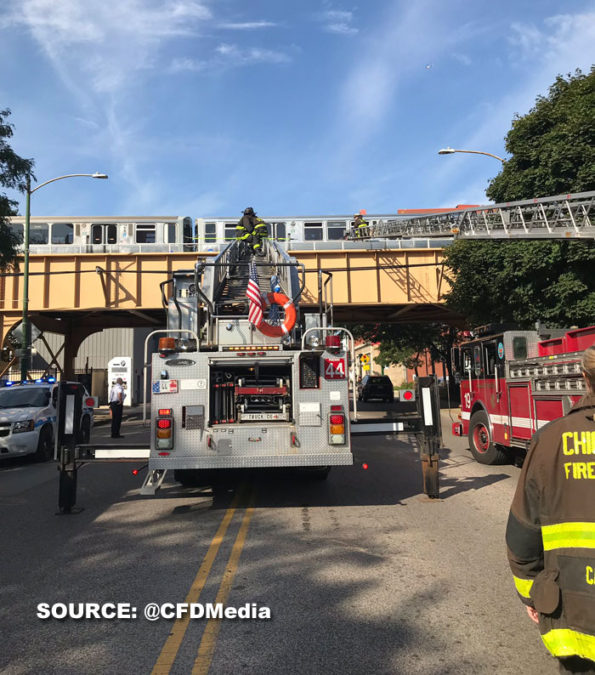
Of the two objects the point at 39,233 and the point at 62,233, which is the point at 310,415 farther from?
the point at 39,233

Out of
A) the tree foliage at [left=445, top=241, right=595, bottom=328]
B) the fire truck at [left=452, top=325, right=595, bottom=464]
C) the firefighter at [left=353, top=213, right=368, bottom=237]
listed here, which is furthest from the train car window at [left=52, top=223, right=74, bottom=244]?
the fire truck at [left=452, top=325, right=595, bottom=464]

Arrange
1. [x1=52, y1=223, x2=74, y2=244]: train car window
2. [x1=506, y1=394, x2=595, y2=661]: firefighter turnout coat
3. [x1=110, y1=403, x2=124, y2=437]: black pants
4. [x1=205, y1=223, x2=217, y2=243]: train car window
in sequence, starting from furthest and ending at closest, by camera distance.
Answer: [x1=205, y1=223, x2=217, y2=243]: train car window
[x1=52, y1=223, x2=74, y2=244]: train car window
[x1=110, y1=403, x2=124, y2=437]: black pants
[x1=506, y1=394, x2=595, y2=661]: firefighter turnout coat

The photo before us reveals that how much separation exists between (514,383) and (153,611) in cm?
723

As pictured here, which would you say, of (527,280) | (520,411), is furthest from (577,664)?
(527,280)

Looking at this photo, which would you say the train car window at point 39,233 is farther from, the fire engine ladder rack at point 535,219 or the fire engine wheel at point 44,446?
the fire engine ladder rack at point 535,219

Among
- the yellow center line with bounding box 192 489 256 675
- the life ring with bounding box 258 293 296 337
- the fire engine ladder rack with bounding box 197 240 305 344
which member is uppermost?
the fire engine ladder rack with bounding box 197 240 305 344

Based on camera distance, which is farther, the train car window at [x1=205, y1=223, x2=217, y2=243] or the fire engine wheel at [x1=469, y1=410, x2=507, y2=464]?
the train car window at [x1=205, y1=223, x2=217, y2=243]

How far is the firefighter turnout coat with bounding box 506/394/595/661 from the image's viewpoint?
1.87 metres

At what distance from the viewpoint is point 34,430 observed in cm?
1171

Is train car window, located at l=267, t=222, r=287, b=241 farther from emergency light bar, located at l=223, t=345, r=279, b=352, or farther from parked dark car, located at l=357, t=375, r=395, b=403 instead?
emergency light bar, located at l=223, t=345, r=279, b=352

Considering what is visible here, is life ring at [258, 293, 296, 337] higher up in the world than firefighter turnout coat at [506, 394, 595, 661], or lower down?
higher up

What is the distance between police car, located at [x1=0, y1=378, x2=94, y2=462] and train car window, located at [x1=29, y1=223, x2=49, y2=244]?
14142mm

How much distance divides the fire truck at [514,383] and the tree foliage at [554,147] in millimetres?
5923

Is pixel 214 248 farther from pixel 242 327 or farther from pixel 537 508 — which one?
pixel 537 508
